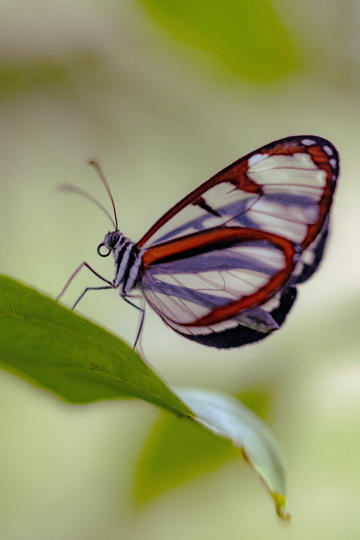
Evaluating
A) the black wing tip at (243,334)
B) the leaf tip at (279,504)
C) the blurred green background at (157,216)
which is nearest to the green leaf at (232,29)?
the blurred green background at (157,216)

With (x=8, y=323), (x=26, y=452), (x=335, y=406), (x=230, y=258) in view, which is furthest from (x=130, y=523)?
(x=8, y=323)

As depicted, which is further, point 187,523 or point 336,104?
point 336,104

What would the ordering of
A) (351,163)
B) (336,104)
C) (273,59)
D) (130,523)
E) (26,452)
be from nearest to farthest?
(130,523) < (26,452) < (273,59) < (351,163) < (336,104)

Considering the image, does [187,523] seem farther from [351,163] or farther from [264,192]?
[351,163]

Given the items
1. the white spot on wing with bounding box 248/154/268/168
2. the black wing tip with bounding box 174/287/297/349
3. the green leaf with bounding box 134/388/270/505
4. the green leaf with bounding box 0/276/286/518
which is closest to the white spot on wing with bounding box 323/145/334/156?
the white spot on wing with bounding box 248/154/268/168

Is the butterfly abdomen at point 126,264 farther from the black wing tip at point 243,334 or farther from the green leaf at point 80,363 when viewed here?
the green leaf at point 80,363

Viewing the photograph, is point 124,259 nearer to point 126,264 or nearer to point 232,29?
point 126,264

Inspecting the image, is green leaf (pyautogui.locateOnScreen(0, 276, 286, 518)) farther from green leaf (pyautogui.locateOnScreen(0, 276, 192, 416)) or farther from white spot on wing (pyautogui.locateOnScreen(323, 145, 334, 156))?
white spot on wing (pyautogui.locateOnScreen(323, 145, 334, 156))
